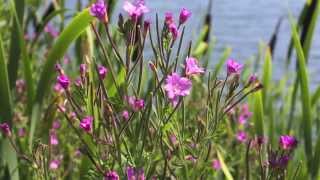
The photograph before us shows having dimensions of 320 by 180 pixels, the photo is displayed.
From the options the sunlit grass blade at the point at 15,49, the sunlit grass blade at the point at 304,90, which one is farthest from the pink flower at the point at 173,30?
the sunlit grass blade at the point at 15,49

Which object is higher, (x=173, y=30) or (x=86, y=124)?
(x=173, y=30)

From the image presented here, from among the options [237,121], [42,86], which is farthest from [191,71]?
[237,121]

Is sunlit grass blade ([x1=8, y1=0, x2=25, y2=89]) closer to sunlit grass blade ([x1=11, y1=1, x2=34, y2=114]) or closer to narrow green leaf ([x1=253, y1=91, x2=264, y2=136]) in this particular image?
sunlit grass blade ([x1=11, y1=1, x2=34, y2=114])

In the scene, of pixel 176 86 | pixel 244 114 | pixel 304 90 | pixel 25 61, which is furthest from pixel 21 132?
pixel 176 86

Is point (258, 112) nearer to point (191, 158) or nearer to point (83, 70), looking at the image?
point (191, 158)

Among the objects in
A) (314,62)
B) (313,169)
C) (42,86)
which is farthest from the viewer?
(314,62)

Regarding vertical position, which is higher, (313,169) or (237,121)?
(313,169)

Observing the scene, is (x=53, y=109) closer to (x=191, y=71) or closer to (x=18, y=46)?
(x=18, y=46)

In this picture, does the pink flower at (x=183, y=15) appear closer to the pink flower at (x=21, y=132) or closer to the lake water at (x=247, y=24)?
the pink flower at (x=21, y=132)
